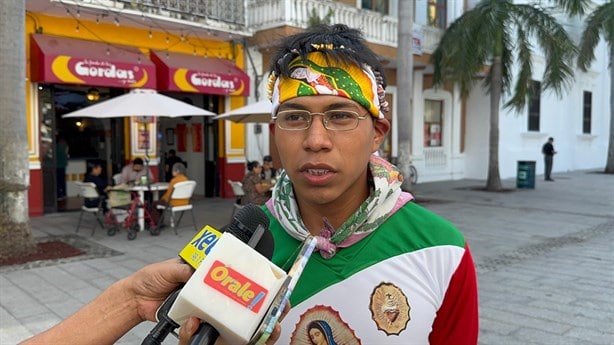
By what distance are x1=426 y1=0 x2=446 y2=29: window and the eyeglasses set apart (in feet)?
56.4

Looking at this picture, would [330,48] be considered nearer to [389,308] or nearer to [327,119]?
[327,119]

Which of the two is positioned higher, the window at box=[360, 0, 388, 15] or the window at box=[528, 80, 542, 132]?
the window at box=[360, 0, 388, 15]

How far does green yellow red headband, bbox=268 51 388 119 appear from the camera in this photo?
1.46m

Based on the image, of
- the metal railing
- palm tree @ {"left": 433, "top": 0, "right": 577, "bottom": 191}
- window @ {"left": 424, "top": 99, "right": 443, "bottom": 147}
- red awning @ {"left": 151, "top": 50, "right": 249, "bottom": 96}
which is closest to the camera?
the metal railing

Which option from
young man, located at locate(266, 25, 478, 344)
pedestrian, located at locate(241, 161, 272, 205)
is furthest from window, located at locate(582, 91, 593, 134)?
young man, located at locate(266, 25, 478, 344)

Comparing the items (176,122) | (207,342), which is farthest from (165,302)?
(176,122)

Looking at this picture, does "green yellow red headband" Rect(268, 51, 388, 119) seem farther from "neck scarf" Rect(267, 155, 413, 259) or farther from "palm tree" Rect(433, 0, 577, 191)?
"palm tree" Rect(433, 0, 577, 191)

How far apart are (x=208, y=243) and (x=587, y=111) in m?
29.0

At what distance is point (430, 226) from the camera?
5.08 feet

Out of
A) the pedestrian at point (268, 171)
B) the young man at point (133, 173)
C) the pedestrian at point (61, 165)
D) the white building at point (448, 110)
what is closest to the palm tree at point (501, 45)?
the white building at point (448, 110)

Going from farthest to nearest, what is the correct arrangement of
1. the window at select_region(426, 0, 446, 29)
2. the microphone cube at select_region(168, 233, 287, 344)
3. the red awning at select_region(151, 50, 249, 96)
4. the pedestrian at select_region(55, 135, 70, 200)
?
the window at select_region(426, 0, 446, 29), the red awning at select_region(151, 50, 249, 96), the pedestrian at select_region(55, 135, 70, 200), the microphone cube at select_region(168, 233, 287, 344)

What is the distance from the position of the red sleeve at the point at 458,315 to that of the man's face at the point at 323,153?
1.36 feet

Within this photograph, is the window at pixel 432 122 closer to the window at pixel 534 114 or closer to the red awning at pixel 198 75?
the window at pixel 534 114

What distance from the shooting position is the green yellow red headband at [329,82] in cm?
146
